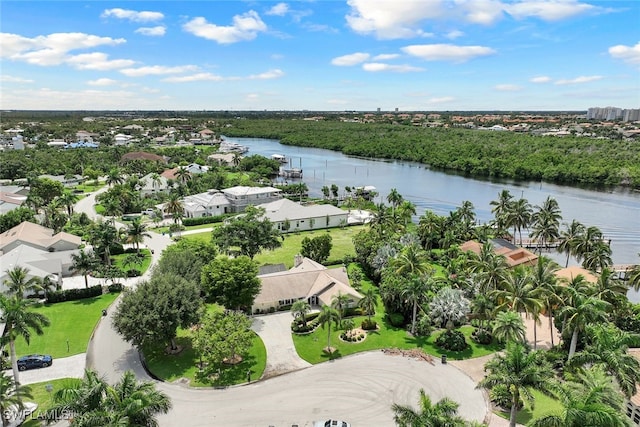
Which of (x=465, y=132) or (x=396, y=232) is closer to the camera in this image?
Answer: (x=396, y=232)

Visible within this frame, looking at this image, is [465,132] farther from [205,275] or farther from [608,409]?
[608,409]

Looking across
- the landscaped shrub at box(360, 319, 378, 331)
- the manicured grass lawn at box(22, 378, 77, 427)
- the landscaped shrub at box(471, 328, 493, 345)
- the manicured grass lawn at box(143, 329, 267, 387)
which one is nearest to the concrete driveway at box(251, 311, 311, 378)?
the manicured grass lawn at box(143, 329, 267, 387)

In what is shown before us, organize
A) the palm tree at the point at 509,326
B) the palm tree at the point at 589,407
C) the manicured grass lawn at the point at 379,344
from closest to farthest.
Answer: the palm tree at the point at 589,407
the palm tree at the point at 509,326
the manicured grass lawn at the point at 379,344

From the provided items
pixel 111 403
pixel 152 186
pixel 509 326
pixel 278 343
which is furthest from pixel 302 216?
pixel 111 403

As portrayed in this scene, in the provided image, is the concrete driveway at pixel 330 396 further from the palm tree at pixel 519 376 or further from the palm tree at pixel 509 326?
the palm tree at pixel 519 376

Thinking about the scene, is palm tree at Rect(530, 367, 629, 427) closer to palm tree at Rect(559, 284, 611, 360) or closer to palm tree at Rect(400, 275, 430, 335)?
palm tree at Rect(559, 284, 611, 360)

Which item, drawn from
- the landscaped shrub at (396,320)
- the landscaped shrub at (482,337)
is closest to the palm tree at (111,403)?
the landscaped shrub at (396,320)

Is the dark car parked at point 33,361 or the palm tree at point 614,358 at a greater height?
the palm tree at point 614,358

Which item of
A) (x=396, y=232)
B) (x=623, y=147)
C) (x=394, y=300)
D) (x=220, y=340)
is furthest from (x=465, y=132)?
(x=220, y=340)
